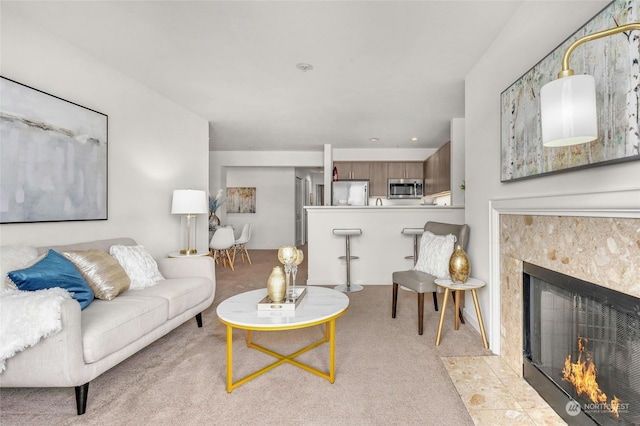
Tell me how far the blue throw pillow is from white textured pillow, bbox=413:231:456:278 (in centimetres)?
267

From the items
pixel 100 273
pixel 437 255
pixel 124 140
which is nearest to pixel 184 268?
pixel 100 273

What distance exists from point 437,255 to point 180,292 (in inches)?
87.6

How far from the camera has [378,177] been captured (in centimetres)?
696

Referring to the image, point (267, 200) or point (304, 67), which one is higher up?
point (304, 67)

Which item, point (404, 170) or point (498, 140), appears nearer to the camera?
point (498, 140)

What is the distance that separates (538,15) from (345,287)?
11.3 ft

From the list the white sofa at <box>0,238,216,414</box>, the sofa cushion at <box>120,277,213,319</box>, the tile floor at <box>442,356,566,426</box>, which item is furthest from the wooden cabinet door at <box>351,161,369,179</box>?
the tile floor at <box>442,356,566,426</box>

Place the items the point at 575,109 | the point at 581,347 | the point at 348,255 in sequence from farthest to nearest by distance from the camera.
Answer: the point at 348,255, the point at 581,347, the point at 575,109

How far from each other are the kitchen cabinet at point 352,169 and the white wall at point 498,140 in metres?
3.90

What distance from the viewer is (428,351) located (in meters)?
2.41

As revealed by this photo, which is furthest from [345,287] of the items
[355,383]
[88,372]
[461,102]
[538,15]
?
[538,15]

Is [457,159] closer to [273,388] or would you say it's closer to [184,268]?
[184,268]

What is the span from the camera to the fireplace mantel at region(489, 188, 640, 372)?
124cm
